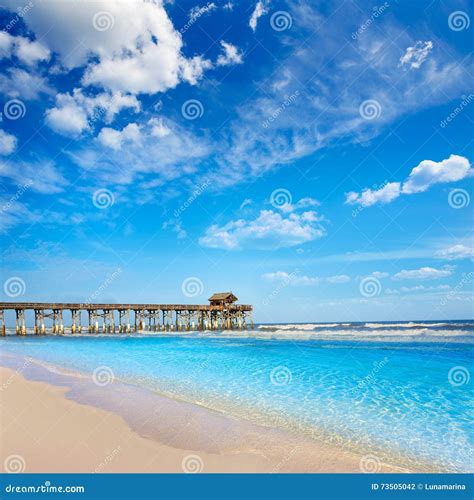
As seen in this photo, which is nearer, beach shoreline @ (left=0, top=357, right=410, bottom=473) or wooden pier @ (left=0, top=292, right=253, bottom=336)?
beach shoreline @ (left=0, top=357, right=410, bottom=473)

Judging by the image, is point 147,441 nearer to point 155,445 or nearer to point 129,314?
point 155,445

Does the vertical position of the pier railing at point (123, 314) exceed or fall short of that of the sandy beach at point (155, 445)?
it exceeds it

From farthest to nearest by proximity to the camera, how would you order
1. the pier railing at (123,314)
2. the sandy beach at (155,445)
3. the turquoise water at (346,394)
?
the pier railing at (123,314), the turquoise water at (346,394), the sandy beach at (155,445)

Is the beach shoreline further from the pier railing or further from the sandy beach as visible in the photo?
the pier railing

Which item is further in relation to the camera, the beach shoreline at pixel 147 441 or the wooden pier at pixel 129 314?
the wooden pier at pixel 129 314

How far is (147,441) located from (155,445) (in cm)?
27

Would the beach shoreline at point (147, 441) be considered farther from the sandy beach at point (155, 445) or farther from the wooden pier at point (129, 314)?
the wooden pier at point (129, 314)

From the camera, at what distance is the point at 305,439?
22.8 feet

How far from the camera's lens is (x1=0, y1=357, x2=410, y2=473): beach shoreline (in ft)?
18.5

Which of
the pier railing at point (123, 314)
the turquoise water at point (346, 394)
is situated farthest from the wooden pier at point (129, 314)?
the turquoise water at point (346, 394)

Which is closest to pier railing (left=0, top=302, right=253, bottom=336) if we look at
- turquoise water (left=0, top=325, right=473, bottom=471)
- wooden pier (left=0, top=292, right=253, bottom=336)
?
wooden pier (left=0, top=292, right=253, bottom=336)

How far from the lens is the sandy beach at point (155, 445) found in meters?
5.59
